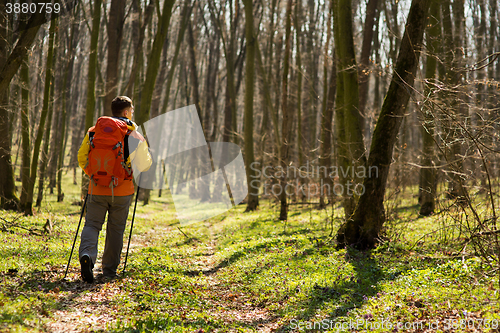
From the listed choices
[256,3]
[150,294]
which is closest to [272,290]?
[150,294]

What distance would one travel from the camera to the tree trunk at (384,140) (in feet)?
20.7

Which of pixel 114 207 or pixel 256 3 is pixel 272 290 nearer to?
pixel 114 207

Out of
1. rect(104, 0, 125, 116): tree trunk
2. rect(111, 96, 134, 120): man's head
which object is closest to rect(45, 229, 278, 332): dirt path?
rect(111, 96, 134, 120): man's head

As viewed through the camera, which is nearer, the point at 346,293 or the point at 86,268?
the point at 86,268

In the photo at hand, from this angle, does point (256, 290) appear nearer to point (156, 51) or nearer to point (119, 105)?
point (119, 105)

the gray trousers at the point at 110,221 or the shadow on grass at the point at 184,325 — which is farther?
the gray trousers at the point at 110,221

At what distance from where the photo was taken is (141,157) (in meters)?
4.87

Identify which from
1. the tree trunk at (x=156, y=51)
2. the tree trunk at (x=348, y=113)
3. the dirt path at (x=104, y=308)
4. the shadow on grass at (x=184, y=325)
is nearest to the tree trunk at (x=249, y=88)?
the tree trunk at (x=156, y=51)

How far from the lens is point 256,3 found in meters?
21.9

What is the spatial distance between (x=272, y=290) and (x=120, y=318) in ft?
7.47

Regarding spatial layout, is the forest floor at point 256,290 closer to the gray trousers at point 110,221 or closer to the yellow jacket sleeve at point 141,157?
the gray trousers at point 110,221

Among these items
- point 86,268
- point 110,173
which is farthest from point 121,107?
point 86,268

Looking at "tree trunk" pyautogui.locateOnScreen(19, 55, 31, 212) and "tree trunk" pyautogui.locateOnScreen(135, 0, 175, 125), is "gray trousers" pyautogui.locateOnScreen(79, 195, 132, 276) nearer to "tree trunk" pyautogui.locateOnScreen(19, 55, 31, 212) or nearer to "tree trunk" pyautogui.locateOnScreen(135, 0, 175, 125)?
"tree trunk" pyautogui.locateOnScreen(19, 55, 31, 212)

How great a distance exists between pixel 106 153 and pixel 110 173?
10.8 inches
